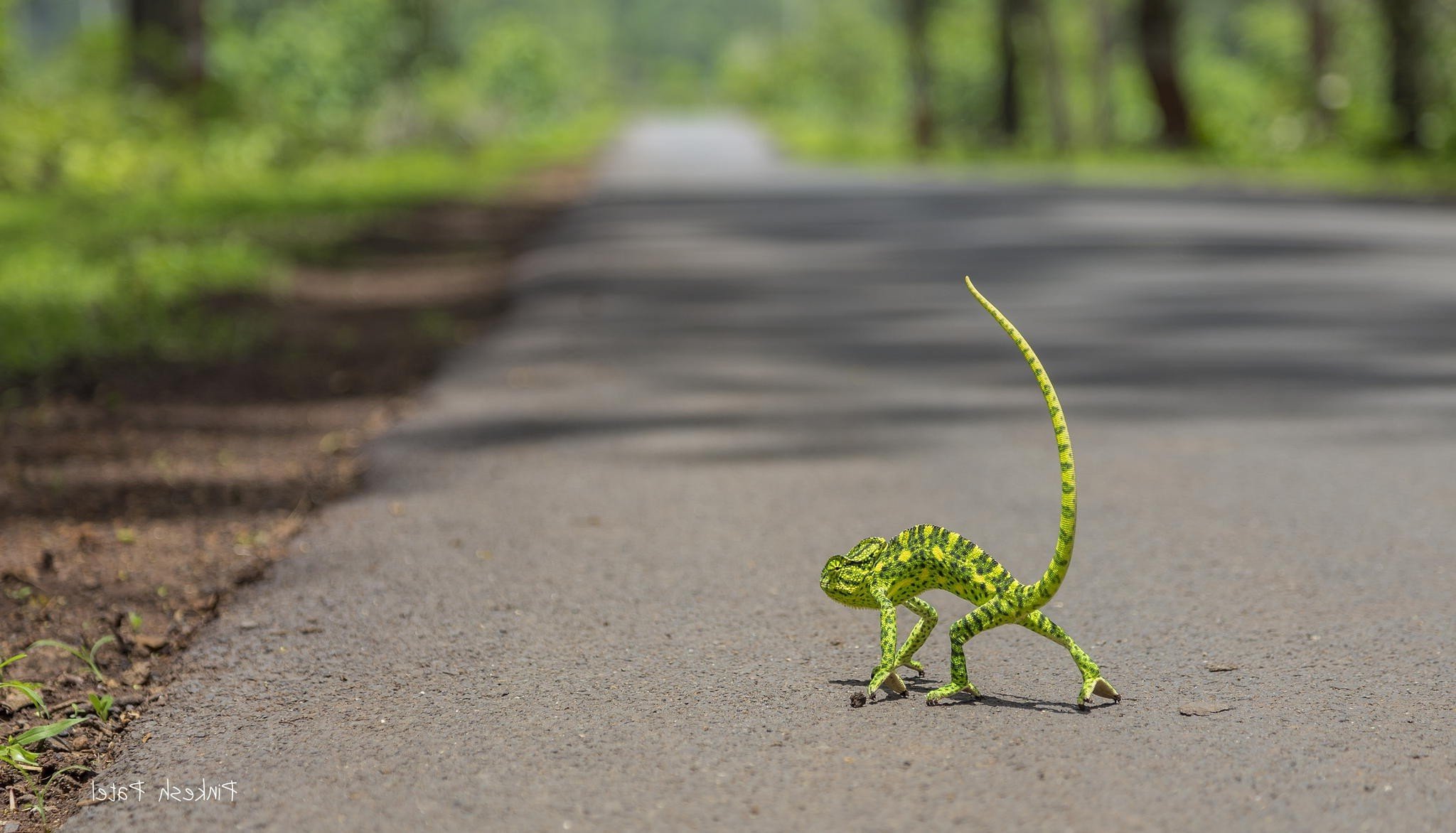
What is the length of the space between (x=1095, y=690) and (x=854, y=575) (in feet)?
1.92

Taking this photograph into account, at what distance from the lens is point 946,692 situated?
144 inches

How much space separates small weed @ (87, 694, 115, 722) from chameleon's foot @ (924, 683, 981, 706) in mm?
1857

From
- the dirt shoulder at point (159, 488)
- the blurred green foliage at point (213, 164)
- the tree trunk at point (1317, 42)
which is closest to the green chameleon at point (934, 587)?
the dirt shoulder at point (159, 488)

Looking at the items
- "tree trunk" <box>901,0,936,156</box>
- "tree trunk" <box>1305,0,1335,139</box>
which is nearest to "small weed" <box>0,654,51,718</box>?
"tree trunk" <box>1305,0,1335,139</box>

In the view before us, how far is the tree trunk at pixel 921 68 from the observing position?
40.2 meters

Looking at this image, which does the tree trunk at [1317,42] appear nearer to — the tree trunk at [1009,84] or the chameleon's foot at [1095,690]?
the tree trunk at [1009,84]

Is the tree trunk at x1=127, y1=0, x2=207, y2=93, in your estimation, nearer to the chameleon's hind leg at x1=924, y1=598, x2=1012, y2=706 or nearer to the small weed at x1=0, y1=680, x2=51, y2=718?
the small weed at x1=0, y1=680, x2=51, y2=718

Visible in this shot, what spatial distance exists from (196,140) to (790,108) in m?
64.8

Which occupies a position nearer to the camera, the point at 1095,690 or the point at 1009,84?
the point at 1095,690

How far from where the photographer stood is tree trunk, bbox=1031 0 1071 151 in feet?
117

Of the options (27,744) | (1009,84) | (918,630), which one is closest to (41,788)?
(27,744)

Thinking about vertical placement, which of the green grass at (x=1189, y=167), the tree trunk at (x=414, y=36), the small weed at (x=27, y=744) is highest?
the tree trunk at (x=414, y=36)

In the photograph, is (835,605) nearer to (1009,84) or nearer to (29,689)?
(29,689)

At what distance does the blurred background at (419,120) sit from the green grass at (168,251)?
42 millimetres
